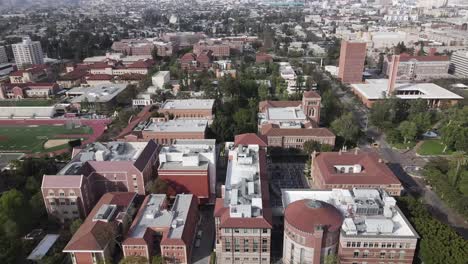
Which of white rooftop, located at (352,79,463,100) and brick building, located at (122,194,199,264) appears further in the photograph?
white rooftop, located at (352,79,463,100)

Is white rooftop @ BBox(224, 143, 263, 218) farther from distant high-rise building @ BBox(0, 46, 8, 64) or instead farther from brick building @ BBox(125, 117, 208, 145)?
distant high-rise building @ BBox(0, 46, 8, 64)

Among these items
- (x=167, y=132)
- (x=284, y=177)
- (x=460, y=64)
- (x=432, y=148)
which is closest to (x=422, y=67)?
(x=460, y=64)

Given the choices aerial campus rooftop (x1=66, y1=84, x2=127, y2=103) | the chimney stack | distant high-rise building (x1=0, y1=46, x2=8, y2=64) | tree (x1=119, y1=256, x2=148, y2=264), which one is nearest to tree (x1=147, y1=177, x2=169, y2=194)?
tree (x1=119, y1=256, x2=148, y2=264)

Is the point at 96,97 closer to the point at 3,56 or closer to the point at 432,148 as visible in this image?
the point at 432,148

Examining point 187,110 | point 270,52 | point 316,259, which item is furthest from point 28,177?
point 270,52

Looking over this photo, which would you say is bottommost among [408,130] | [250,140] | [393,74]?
[408,130]

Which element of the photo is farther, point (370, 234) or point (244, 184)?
point (244, 184)

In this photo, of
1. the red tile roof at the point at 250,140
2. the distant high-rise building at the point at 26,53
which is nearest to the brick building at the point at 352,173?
the red tile roof at the point at 250,140
